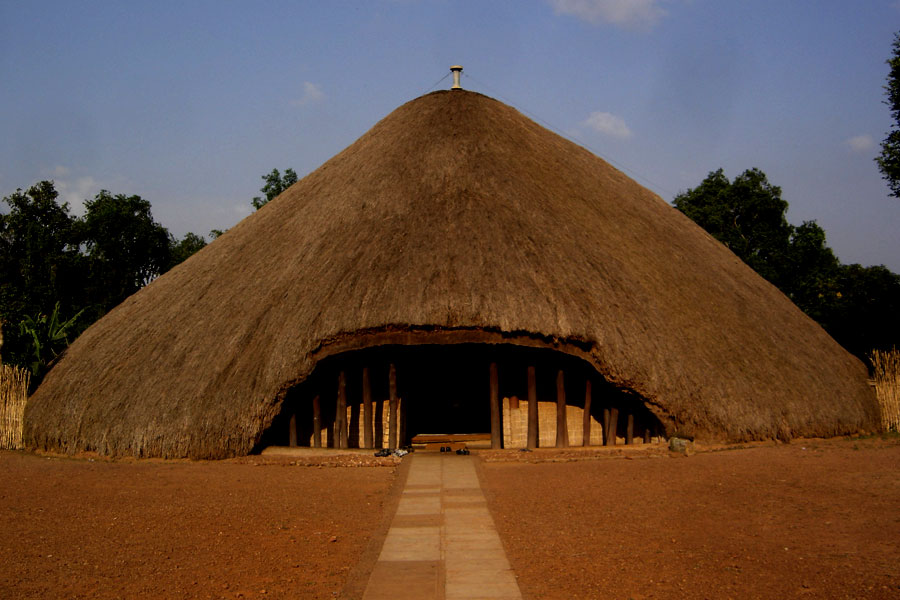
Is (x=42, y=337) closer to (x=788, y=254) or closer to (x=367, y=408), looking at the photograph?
(x=367, y=408)

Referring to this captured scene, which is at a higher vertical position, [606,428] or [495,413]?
[495,413]

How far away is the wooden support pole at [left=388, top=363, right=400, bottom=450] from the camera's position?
39.7 feet

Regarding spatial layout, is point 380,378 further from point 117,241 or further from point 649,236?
point 117,241

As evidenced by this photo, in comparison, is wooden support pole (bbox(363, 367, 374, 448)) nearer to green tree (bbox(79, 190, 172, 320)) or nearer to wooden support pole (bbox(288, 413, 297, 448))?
wooden support pole (bbox(288, 413, 297, 448))

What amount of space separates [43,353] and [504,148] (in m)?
12.0

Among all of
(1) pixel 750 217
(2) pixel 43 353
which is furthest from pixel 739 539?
(1) pixel 750 217

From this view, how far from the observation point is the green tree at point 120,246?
1591 inches

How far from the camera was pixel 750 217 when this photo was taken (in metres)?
35.6

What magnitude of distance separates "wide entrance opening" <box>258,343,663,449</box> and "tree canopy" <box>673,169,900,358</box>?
1615cm

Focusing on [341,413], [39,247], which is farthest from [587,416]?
[39,247]

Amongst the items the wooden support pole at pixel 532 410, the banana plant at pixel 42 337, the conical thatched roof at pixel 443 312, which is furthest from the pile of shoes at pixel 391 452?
the banana plant at pixel 42 337

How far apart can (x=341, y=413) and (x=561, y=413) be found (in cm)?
403

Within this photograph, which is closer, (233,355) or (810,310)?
(233,355)

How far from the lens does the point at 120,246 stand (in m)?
42.0
